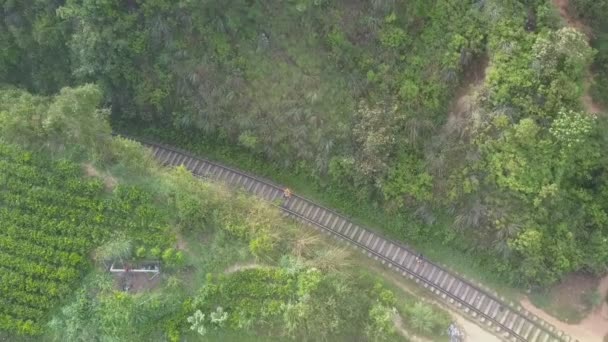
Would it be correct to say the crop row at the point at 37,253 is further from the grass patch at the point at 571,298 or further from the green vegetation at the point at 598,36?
the green vegetation at the point at 598,36

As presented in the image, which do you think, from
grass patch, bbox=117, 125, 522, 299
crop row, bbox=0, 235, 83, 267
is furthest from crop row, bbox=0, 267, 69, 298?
grass patch, bbox=117, 125, 522, 299

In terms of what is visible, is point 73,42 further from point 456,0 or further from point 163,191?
point 456,0

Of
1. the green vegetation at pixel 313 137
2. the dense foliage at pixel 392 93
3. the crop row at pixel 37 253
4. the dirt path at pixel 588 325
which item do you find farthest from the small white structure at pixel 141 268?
the dirt path at pixel 588 325

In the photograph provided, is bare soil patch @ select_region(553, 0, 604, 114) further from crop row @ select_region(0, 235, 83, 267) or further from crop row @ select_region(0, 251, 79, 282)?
crop row @ select_region(0, 251, 79, 282)

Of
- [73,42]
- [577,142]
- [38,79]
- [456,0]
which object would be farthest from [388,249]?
[38,79]

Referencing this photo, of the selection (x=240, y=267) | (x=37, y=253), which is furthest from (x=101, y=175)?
(x=240, y=267)
